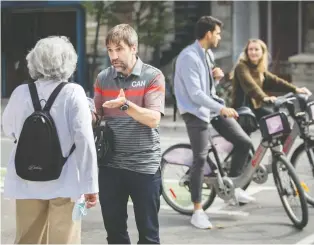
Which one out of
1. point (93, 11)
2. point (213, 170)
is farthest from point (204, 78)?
point (93, 11)

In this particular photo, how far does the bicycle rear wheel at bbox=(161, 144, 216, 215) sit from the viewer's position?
23.8 ft

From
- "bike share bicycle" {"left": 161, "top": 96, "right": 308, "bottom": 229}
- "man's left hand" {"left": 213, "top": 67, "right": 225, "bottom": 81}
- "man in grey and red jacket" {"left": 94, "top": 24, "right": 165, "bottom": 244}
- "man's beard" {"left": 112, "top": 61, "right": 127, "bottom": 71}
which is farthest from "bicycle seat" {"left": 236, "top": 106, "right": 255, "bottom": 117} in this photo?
"man's beard" {"left": 112, "top": 61, "right": 127, "bottom": 71}

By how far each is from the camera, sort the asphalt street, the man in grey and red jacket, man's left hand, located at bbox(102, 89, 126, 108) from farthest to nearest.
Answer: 1. the asphalt street
2. the man in grey and red jacket
3. man's left hand, located at bbox(102, 89, 126, 108)

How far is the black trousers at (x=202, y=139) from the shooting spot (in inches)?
266

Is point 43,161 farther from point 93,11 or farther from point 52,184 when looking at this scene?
point 93,11

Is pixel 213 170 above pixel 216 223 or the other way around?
above

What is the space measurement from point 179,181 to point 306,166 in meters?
1.21

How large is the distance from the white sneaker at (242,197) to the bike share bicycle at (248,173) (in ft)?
0.78

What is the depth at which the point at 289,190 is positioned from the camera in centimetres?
679

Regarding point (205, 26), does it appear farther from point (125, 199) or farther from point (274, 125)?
point (125, 199)

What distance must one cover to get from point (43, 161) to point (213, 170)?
121 inches

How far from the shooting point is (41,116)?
425cm

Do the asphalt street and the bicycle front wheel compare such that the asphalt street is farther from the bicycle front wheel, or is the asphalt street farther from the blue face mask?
the blue face mask

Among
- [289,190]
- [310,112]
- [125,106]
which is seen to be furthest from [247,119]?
[125,106]
